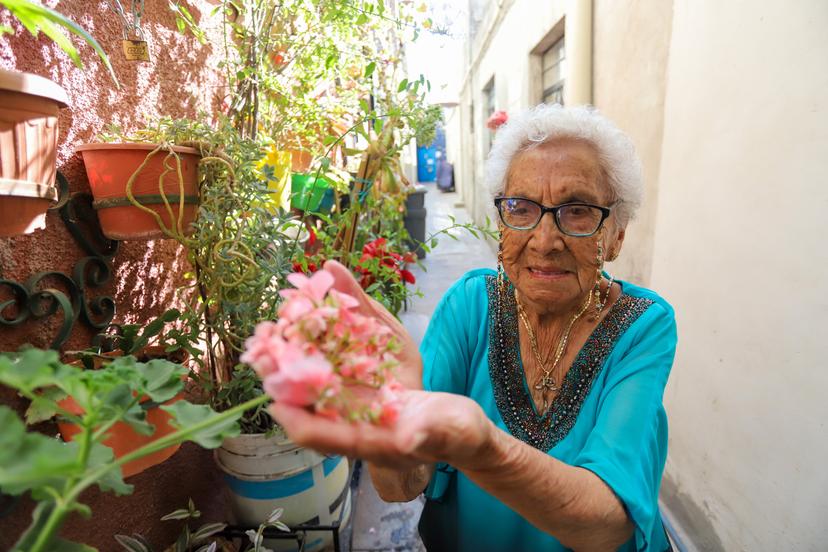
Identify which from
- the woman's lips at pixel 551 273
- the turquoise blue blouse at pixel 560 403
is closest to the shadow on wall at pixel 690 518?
the turquoise blue blouse at pixel 560 403

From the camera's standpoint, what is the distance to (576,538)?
1.05 meters

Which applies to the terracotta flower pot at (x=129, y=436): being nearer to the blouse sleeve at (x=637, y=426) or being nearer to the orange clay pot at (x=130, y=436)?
the orange clay pot at (x=130, y=436)

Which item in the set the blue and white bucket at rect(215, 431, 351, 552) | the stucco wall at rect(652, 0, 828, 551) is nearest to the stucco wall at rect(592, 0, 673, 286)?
the stucco wall at rect(652, 0, 828, 551)

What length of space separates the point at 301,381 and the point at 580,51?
4.08 metres

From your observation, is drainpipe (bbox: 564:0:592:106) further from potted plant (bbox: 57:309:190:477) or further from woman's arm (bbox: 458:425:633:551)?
potted plant (bbox: 57:309:190:477)

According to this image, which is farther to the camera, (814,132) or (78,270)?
(814,132)

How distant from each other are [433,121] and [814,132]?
1379 mm

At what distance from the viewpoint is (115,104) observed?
1569 mm

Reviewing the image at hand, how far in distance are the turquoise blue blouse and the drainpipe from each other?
9.35ft

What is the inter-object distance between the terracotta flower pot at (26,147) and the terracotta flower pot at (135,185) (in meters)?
0.32

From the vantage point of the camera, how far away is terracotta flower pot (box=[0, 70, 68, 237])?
855mm

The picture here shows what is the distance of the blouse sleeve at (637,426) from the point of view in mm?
1094

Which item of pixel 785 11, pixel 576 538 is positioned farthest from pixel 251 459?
pixel 785 11

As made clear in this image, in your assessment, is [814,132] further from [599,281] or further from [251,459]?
[251,459]
